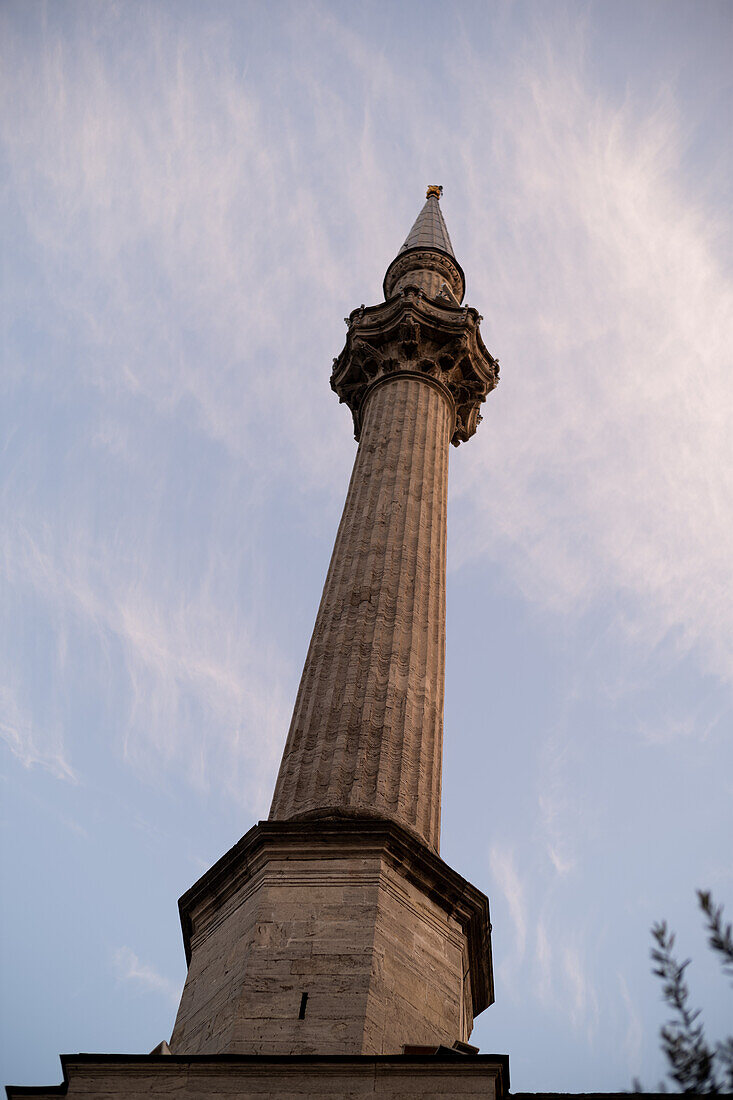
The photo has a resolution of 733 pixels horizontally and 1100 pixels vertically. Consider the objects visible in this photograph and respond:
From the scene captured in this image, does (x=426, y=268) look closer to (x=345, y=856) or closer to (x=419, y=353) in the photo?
(x=419, y=353)

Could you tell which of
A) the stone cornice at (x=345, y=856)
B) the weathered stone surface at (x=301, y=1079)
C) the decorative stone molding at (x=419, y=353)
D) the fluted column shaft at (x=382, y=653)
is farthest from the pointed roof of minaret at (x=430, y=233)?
the weathered stone surface at (x=301, y=1079)

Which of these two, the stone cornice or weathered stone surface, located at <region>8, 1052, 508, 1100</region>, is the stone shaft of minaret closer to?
the stone cornice

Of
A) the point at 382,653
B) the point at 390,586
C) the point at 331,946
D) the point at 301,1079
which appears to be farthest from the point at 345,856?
the point at 390,586

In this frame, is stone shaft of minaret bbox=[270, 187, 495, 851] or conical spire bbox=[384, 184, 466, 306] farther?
conical spire bbox=[384, 184, 466, 306]

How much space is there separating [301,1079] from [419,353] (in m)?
14.9

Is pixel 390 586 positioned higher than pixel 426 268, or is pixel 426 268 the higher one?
pixel 426 268

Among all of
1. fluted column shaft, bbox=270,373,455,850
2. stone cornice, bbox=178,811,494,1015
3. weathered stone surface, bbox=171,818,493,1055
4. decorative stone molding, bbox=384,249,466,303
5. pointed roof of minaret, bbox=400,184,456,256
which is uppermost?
pointed roof of minaret, bbox=400,184,456,256

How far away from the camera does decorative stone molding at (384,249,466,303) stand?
26688 millimetres

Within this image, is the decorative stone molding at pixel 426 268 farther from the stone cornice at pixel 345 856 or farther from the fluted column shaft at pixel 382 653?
the stone cornice at pixel 345 856

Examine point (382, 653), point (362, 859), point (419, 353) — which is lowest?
point (362, 859)

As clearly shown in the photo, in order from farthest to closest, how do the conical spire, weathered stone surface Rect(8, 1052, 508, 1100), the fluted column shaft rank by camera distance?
the conical spire → the fluted column shaft → weathered stone surface Rect(8, 1052, 508, 1100)

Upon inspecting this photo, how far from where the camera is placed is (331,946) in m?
11.1

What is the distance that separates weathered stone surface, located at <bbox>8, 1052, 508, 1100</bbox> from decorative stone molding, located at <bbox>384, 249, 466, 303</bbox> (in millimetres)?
19528

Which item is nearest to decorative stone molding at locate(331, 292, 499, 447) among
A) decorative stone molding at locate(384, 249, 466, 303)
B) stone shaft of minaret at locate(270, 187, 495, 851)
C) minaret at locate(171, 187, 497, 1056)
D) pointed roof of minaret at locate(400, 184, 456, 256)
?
stone shaft of minaret at locate(270, 187, 495, 851)
